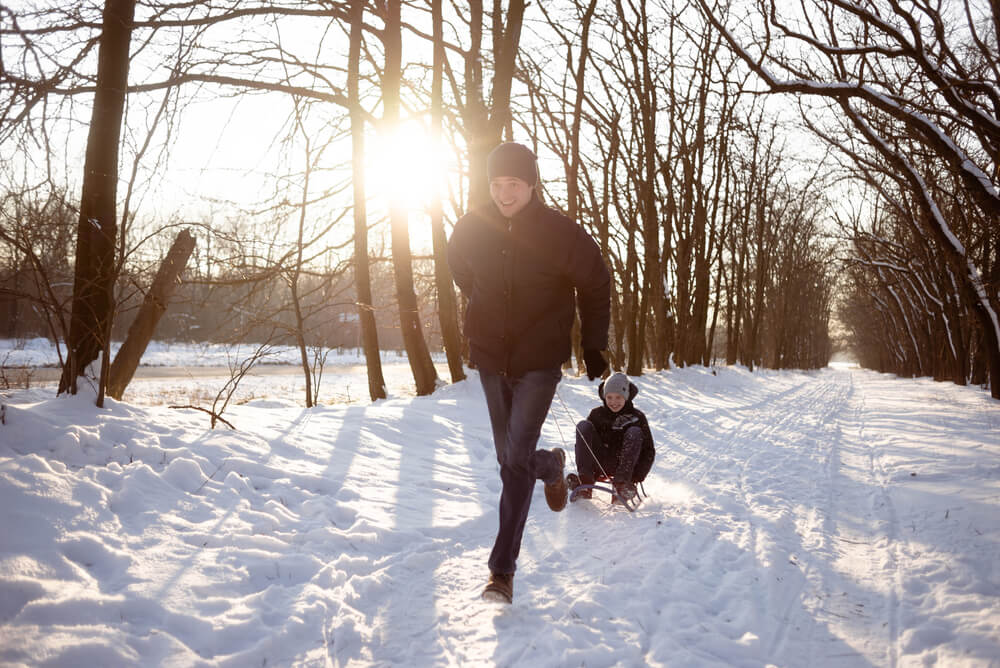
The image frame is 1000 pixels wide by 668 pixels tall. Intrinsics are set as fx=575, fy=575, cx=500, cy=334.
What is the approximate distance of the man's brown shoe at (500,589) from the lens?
2877mm

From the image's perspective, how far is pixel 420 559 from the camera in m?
3.44

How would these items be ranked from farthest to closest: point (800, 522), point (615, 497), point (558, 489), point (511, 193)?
point (615, 497) → point (800, 522) → point (558, 489) → point (511, 193)

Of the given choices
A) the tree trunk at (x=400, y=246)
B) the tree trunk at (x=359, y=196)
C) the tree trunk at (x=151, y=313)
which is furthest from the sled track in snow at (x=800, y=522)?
the tree trunk at (x=359, y=196)

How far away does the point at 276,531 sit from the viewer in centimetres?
Result: 349

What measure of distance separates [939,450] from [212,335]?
1003 cm

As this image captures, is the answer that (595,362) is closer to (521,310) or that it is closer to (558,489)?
(521,310)

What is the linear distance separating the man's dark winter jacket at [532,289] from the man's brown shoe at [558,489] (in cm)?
Result: 98

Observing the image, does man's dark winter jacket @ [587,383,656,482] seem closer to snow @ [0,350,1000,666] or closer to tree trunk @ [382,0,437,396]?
snow @ [0,350,1000,666]

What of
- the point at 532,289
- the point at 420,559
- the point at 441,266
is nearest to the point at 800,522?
the point at 420,559

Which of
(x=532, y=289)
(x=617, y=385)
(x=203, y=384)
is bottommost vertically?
(x=203, y=384)

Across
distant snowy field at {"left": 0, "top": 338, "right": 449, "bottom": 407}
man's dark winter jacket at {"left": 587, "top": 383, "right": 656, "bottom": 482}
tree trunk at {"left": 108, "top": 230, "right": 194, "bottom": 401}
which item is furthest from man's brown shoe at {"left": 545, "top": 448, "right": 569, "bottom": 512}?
distant snowy field at {"left": 0, "top": 338, "right": 449, "bottom": 407}

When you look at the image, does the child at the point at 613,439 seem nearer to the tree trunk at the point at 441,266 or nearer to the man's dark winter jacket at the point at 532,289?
the man's dark winter jacket at the point at 532,289

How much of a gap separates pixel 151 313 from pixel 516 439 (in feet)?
16.6

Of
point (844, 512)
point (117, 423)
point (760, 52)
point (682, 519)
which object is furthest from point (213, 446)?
point (760, 52)
